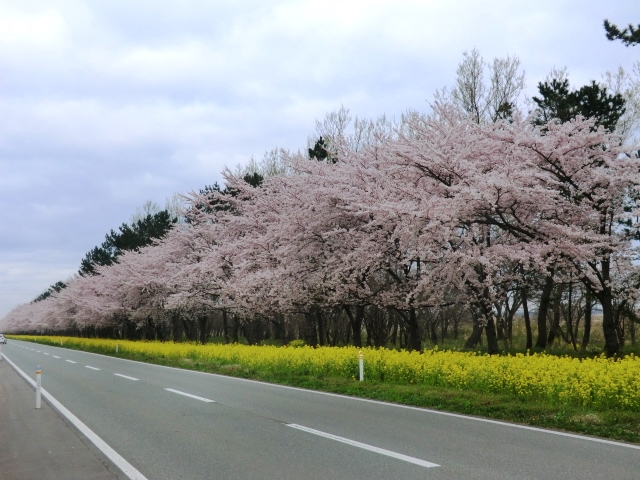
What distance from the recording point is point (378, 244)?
19.0 meters

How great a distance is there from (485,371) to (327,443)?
5.75 meters

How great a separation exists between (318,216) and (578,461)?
15.4 metres

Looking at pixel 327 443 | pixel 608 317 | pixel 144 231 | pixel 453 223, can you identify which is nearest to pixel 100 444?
pixel 327 443

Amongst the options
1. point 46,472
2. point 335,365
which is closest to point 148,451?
point 46,472

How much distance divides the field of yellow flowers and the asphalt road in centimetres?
213

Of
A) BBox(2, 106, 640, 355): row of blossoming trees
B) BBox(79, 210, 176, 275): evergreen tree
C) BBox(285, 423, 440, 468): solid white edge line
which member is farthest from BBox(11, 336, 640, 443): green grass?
BBox(79, 210, 176, 275): evergreen tree

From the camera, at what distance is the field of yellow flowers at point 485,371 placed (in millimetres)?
9711

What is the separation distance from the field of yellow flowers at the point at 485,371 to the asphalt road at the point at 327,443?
2127 mm

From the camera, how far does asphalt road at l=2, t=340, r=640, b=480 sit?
610cm

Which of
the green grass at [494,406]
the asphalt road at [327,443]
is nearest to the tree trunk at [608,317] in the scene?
the green grass at [494,406]

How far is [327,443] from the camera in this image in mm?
7539

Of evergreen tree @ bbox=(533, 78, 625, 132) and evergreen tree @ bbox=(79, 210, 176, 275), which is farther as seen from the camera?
evergreen tree @ bbox=(79, 210, 176, 275)

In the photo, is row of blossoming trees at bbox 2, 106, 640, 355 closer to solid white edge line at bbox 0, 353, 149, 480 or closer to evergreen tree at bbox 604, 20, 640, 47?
evergreen tree at bbox 604, 20, 640, 47

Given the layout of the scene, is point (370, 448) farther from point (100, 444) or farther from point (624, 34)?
point (624, 34)
